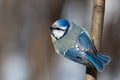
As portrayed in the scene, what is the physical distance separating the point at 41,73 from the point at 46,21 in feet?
0.69

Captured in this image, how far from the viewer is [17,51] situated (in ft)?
4.14

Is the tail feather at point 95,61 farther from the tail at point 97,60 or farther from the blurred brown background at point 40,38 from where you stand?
the blurred brown background at point 40,38

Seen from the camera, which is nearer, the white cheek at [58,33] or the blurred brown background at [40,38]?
the white cheek at [58,33]

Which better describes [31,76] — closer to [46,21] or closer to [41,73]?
[41,73]

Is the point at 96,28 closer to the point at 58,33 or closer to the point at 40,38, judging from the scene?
the point at 58,33

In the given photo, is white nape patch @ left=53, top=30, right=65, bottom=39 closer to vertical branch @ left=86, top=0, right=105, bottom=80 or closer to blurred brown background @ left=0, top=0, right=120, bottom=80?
vertical branch @ left=86, top=0, right=105, bottom=80

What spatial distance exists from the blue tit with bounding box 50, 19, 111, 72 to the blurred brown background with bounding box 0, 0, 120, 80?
70 centimetres

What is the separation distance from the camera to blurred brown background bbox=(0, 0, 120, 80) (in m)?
1.17

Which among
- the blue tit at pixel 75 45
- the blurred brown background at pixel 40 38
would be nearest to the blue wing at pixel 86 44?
the blue tit at pixel 75 45

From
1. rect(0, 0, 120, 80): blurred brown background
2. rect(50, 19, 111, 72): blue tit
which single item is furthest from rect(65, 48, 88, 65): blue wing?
rect(0, 0, 120, 80): blurred brown background

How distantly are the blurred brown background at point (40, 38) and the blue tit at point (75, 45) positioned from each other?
2.30ft

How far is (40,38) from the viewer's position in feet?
4.00

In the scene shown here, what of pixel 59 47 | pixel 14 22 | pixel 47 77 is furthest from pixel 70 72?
pixel 59 47

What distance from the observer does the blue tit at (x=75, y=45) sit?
0.43 metres
